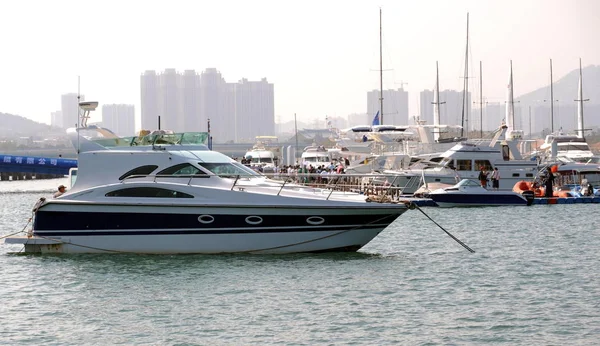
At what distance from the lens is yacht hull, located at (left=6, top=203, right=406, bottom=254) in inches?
1024

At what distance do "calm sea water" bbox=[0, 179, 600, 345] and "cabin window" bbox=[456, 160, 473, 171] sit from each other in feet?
81.6

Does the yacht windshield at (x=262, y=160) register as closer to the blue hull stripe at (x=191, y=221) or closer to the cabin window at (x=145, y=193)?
the blue hull stripe at (x=191, y=221)

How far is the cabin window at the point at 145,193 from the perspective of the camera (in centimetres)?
2603

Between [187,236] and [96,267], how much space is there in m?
2.42

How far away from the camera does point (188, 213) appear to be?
25938 millimetres

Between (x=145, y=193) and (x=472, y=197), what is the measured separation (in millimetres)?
25869

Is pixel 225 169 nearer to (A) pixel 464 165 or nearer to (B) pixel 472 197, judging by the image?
(B) pixel 472 197

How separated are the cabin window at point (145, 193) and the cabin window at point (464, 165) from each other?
32911mm

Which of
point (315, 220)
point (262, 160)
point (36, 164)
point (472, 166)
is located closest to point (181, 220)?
point (315, 220)

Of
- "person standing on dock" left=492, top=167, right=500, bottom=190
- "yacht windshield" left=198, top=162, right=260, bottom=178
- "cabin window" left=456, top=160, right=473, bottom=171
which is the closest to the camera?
"yacht windshield" left=198, top=162, right=260, bottom=178

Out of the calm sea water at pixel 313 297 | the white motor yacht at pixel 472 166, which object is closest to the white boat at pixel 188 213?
the calm sea water at pixel 313 297

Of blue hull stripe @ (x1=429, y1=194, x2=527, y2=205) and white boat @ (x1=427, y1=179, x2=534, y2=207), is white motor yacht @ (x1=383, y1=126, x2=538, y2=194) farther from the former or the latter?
blue hull stripe @ (x1=429, y1=194, x2=527, y2=205)

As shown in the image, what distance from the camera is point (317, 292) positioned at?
74.0ft

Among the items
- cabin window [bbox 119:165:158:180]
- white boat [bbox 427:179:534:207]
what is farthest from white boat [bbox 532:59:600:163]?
cabin window [bbox 119:165:158:180]
